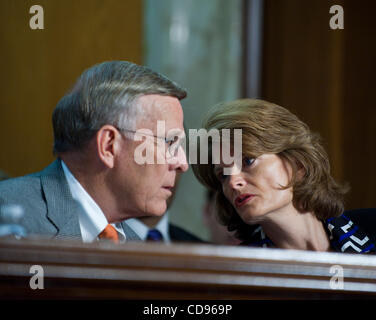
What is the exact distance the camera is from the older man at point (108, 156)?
3.97ft

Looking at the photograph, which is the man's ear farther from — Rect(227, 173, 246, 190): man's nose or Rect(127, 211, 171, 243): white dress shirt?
Rect(227, 173, 246, 190): man's nose

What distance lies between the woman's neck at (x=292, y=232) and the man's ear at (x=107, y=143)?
38 centimetres

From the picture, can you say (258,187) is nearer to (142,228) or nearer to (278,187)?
(278,187)

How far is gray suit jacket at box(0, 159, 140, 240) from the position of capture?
1176 millimetres

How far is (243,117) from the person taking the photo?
1309 millimetres

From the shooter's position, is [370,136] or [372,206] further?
[370,136]

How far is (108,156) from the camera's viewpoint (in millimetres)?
1236

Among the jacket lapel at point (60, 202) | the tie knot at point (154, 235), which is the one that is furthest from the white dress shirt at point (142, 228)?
the jacket lapel at point (60, 202)

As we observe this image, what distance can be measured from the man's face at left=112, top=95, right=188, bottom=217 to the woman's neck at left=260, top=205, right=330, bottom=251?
26 centimetres

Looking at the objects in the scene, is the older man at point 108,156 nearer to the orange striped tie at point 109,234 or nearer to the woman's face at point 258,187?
the orange striped tie at point 109,234

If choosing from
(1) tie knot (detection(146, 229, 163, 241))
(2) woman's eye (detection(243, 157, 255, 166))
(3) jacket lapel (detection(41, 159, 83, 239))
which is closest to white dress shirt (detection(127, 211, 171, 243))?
(1) tie knot (detection(146, 229, 163, 241))
